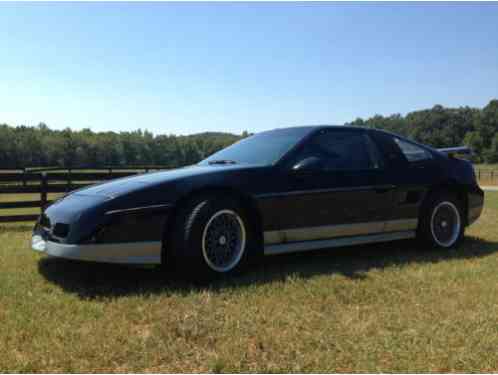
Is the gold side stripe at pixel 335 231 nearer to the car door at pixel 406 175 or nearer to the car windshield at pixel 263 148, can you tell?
the car door at pixel 406 175

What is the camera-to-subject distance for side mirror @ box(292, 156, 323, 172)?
160 inches

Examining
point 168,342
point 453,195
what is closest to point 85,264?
point 168,342

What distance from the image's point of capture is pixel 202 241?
→ 11.8ft

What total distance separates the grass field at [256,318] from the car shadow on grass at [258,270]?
0.7 inches

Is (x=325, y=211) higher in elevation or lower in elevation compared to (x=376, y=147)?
lower

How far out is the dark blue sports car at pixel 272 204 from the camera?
3459 millimetres

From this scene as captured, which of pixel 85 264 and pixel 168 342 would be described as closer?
pixel 168 342

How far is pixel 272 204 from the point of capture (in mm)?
4012

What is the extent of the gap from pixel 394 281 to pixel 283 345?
1.67 meters

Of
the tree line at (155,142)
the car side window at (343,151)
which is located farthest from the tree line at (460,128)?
the car side window at (343,151)

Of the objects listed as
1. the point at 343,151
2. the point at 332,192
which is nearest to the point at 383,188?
the point at 343,151

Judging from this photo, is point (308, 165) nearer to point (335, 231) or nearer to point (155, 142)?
point (335, 231)

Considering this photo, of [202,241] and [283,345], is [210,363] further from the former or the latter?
[202,241]

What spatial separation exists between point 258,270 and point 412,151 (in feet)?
7.92
